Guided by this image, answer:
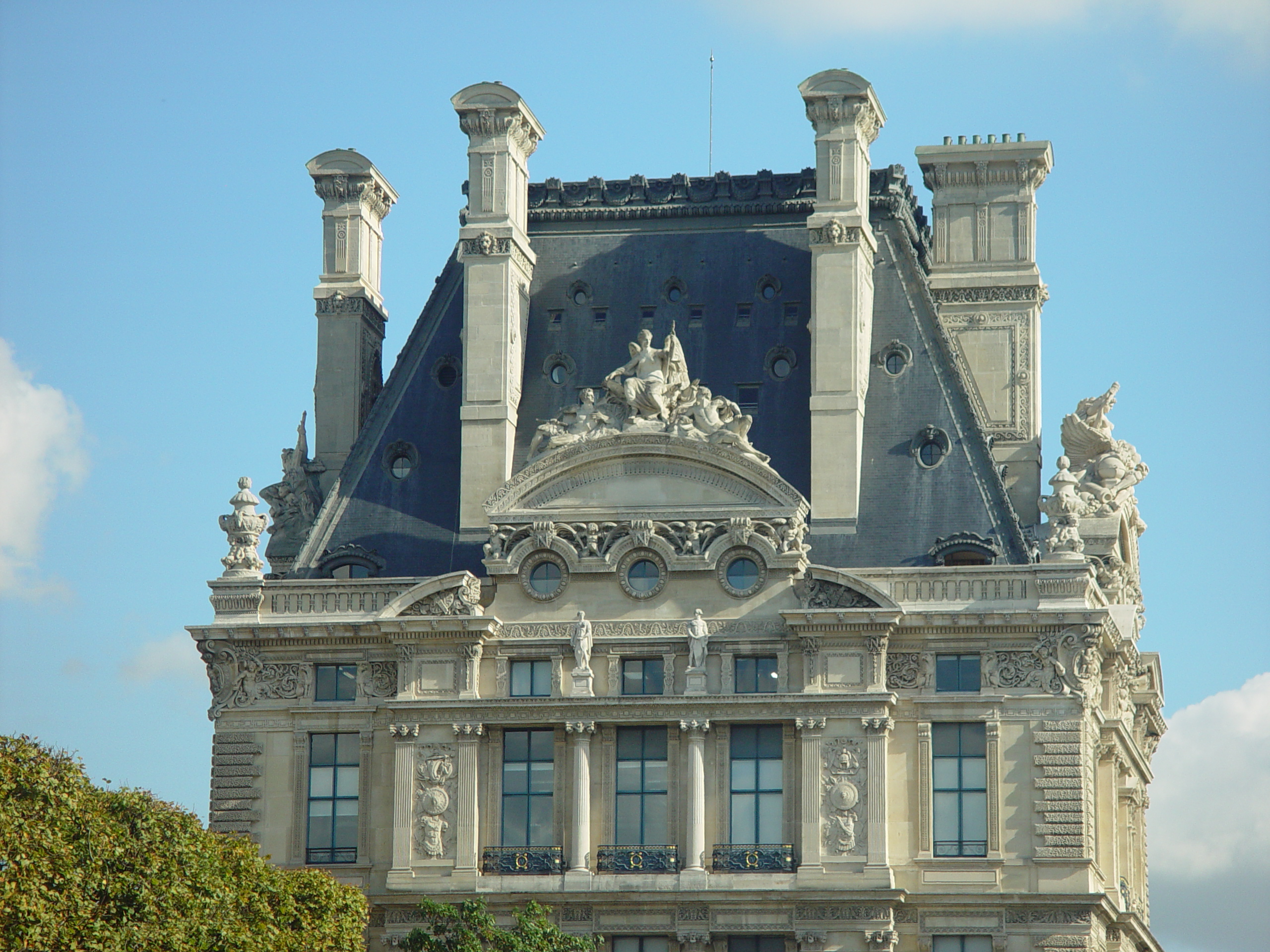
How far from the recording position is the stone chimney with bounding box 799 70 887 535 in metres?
69.8

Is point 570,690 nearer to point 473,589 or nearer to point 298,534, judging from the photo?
point 473,589

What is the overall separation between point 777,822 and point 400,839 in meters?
8.55

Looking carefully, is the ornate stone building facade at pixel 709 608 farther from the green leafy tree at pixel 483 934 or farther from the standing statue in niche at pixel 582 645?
the green leafy tree at pixel 483 934

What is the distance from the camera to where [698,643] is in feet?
221

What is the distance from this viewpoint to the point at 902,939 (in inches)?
2591

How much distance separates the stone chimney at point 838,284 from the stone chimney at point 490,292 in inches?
285

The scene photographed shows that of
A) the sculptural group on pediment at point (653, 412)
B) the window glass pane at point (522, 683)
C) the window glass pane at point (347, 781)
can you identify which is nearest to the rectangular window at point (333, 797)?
the window glass pane at point (347, 781)

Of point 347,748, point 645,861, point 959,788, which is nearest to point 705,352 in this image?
point 959,788

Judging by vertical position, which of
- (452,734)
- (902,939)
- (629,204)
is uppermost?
(629,204)

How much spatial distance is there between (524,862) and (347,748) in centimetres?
522

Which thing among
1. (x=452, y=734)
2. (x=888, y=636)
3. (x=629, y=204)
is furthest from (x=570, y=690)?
(x=629, y=204)

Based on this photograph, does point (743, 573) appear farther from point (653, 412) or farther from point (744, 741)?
point (653, 412)

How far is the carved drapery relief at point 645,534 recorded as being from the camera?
221 feet

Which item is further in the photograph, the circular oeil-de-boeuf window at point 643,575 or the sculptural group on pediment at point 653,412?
the sculptural group on pediment at point 653,412
